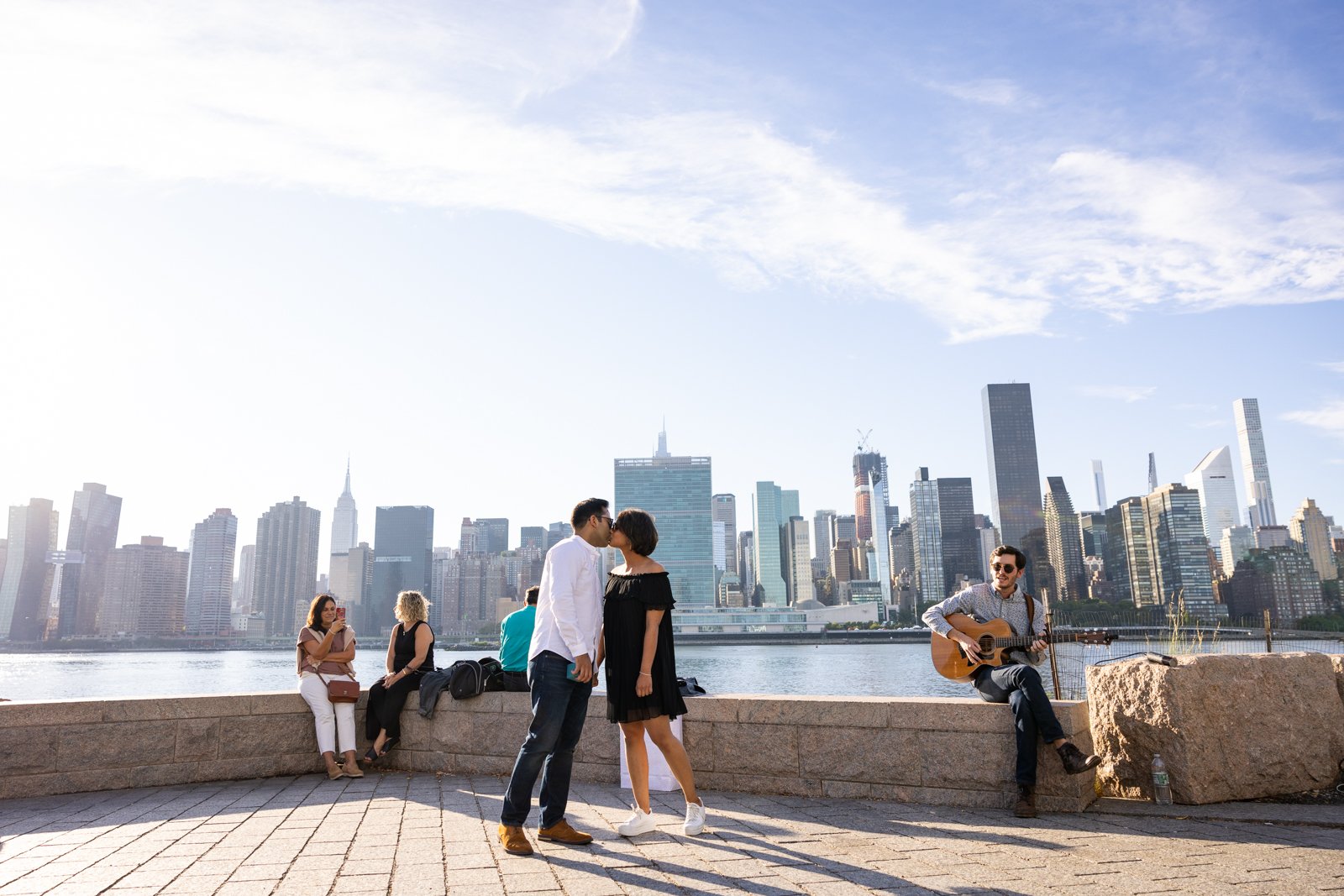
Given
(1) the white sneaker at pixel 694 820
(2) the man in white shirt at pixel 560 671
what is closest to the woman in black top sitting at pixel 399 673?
(2) the man in white shirt at pixel 560 671

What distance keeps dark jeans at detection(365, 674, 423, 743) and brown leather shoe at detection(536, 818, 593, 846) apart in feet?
9.64

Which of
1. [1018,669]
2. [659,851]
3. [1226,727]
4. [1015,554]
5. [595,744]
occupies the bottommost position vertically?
[659,851]

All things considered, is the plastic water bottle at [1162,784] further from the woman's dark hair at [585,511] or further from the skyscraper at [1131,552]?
the skyscraper at [1131,552]

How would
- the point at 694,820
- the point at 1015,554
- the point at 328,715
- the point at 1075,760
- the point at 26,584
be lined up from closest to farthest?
1. the point at 694,820
2. the point at 1075,760
3. the point at 1015,554
4. the point at 328,715
5. the point at 26,584

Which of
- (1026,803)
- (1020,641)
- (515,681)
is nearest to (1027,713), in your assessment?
(1026,803)

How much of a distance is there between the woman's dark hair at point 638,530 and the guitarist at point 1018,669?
2056 millimetres

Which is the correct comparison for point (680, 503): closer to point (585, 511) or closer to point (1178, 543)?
point (1178, 543)

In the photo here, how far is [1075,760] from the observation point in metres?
4.95

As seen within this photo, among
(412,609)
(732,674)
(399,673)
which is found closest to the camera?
(399,673)

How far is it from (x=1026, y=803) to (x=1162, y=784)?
0.93m

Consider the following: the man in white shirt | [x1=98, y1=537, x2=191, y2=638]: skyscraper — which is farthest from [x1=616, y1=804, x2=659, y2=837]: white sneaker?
[x1=98, y1=537, x2=191, y2=638]: skyscraper

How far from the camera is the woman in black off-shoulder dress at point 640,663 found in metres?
4.71

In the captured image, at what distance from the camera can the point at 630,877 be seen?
3.79 metres

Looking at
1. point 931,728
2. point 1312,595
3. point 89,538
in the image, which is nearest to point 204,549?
point 89,538
